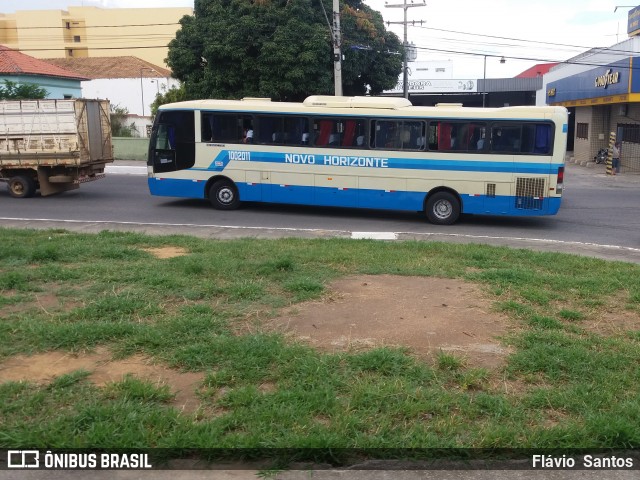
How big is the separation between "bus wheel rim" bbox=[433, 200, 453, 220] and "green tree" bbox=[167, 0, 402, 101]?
41.3 feet

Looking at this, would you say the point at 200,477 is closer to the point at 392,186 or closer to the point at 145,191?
the point at 392,186

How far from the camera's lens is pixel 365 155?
1608 cm

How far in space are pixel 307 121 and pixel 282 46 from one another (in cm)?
1119

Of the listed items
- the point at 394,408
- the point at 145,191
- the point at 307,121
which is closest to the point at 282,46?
the point at 145,191

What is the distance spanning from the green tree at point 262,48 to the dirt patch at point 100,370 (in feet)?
72.7

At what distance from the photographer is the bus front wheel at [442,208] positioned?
1573 centimetres

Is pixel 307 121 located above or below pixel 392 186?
above

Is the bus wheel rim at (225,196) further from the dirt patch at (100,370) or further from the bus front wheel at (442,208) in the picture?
the dirt patch at (100,370)

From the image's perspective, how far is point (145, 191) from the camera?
70.1ft

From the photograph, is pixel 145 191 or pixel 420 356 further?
pixel 145 191

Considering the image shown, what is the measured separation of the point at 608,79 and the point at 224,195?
21.9 metres

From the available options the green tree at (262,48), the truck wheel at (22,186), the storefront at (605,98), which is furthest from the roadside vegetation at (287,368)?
the storefront at (605,98)

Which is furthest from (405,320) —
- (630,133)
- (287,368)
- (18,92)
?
(630,133)

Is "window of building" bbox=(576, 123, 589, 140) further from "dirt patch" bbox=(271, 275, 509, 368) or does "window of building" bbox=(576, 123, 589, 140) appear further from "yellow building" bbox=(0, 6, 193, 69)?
"yellow building" bbox=(0, 6, 193, 69)
